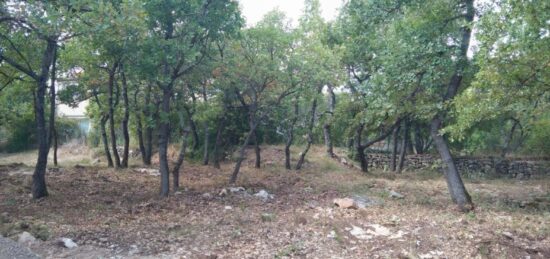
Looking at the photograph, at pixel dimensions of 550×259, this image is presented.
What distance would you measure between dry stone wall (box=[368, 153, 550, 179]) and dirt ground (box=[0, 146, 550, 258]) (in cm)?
447

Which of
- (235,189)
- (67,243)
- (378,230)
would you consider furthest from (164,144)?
(378,230)

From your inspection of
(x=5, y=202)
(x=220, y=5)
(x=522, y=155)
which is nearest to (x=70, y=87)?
(x=5, y=202)

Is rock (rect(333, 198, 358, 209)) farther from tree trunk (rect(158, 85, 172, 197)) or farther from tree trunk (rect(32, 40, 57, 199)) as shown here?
tree trunk (rect(32, 40, 57, 199))

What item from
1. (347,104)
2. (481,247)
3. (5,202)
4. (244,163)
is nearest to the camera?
(481,247)

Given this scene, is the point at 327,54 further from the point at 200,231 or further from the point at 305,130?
the point at 200,231

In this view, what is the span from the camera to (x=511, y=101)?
789cm

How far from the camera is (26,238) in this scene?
21.5 feet

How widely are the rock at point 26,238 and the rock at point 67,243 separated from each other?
0.41m

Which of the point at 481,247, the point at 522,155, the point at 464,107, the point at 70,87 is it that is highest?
the point at 70,87

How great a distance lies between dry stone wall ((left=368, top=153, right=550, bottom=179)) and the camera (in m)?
17.2

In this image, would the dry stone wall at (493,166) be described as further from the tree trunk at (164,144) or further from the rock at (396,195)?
the tree trunk at (164,144)

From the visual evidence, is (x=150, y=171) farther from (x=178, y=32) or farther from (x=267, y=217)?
(x=267, y=217)

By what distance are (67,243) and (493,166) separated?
16.7m

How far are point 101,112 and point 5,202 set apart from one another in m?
6.91
